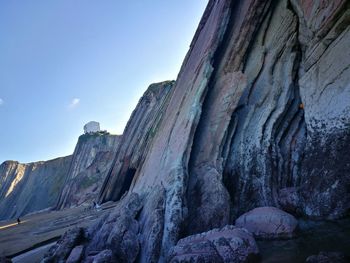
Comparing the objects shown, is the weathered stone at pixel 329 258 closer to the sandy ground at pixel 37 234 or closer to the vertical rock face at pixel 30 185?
the sandy ground at pixel 37 234

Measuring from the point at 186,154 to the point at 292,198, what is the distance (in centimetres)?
275

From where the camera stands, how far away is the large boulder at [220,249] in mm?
3910

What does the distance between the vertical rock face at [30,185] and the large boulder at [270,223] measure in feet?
140

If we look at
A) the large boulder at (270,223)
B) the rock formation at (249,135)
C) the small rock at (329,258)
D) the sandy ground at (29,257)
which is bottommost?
the small rock at (329,258)

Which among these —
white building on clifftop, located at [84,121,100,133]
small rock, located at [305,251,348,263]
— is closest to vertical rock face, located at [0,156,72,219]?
white building on clifftop, located at [84,121,100,133]

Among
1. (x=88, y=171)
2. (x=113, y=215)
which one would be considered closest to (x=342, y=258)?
(x=113, y=215)

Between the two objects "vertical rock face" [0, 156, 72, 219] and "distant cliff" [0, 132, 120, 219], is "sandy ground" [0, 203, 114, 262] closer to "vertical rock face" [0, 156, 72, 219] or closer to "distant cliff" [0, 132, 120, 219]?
"distant cliff" [0, 132, 120, 219]

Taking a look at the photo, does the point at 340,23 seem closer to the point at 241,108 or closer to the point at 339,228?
the point at 241,108

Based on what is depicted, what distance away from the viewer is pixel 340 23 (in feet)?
19.0

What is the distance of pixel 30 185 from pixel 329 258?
2152 inches

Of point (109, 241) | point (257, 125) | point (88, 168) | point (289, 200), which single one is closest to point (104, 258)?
point (109, 241)

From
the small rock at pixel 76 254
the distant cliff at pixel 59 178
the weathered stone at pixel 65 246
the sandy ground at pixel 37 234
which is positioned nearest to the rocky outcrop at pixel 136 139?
the sandy ground at pixel 37 234

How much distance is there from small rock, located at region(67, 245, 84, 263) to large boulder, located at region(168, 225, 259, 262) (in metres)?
2.45

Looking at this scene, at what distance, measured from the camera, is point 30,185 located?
4944 cm
